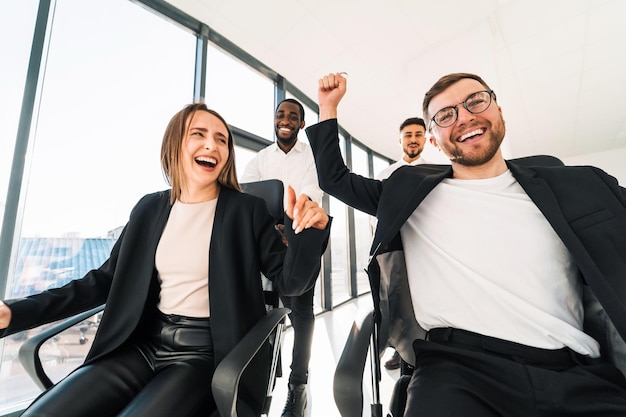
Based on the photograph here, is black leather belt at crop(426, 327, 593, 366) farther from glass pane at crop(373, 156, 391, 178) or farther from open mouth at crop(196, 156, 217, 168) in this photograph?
glass pane at crop(373, 156, 391, 178)

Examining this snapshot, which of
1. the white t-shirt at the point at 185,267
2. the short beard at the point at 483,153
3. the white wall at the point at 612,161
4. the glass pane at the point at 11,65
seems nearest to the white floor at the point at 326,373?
the white t-shirt at the point at 185,267

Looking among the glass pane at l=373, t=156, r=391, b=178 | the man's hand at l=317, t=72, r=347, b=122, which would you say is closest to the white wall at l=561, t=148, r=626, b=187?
the glass pane at l=373, t=156, r=391, b=178

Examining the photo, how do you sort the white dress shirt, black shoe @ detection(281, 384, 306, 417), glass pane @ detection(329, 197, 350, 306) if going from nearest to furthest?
black shoe @ detection(281, 384, 306, 417), the white dress shirt, glass pane @ detection(329, 197, 350, 306)

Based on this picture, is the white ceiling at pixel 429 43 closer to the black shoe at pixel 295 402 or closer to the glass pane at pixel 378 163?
the glass pane at pixel 378 163

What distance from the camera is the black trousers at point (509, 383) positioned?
24.1 inches

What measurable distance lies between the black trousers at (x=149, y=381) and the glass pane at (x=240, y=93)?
225 cm

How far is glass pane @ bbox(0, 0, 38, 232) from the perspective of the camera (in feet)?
4.69

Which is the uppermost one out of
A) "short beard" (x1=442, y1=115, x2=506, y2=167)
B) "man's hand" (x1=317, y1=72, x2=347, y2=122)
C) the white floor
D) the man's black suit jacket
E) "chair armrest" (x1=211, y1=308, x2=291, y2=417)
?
"man's hand" (x1=317, y1=72, x2=347, y2=122)

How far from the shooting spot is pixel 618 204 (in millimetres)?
787

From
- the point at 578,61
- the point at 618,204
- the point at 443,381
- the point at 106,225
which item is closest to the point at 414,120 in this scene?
the point at 618,204

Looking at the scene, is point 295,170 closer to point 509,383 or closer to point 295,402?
point 295,402

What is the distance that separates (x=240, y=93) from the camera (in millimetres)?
2977

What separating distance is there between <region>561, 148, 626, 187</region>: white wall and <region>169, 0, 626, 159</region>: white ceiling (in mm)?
3751

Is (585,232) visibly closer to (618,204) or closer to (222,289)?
(618,204)
